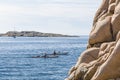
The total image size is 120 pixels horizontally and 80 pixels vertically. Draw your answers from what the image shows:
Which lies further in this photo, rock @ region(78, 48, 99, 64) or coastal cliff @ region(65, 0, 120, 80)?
rock @ region(78, 48, 99, 64)

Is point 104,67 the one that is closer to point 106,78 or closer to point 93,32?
point 106,78

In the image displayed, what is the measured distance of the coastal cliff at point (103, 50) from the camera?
107ft

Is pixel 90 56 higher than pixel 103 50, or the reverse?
pixel 103 50

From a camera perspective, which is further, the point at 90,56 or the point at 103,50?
the point at 90,56

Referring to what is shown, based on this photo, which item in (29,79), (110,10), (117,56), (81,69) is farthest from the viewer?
(29,79)

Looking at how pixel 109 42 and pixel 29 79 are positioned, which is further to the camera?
pixel 29 79

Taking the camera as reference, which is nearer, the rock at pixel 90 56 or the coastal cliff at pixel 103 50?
the coastal cliff at pixel 103 50

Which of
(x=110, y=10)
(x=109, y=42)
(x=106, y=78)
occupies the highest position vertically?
(x=110, y=10)

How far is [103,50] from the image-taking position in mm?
35375

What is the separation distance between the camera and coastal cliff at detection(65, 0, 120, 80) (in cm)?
3262

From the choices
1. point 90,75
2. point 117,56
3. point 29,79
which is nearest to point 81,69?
point 90,75

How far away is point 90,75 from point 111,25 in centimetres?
429

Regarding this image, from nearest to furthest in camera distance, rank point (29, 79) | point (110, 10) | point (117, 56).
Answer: point (117, 56) → point (110, 10) → point (29, 79)

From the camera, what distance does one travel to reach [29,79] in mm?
73812
